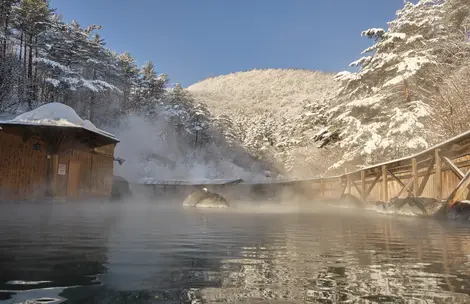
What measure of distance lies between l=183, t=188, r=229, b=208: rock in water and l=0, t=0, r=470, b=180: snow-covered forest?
305 inches

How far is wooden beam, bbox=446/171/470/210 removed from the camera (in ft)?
23.2

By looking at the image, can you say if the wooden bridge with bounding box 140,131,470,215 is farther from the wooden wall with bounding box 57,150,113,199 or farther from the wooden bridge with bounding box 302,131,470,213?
the wooden wall with bounding box 57,150,113,199

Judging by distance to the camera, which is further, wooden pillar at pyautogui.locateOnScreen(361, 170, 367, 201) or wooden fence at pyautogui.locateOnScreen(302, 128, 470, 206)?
wooden pillar at pyautogui.locateOnScreen(361, 170, 367, 201)

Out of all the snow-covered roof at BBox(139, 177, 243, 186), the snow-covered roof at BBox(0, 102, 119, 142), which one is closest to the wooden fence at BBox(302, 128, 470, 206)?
the snow-covered roof at BBox(139, 177, 243, 186)

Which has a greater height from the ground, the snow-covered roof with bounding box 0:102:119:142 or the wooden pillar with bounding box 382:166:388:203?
the snow-covered roof with bounding box 0:102:119:142

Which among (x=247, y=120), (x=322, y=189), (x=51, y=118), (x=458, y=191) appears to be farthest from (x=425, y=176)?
(x=247, y=120)

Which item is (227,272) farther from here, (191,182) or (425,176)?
(191,182)

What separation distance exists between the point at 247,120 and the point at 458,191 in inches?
3063

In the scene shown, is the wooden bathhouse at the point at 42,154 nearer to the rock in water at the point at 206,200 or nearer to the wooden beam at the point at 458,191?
the rock in water at the point at 206,200

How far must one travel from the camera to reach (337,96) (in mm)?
22344

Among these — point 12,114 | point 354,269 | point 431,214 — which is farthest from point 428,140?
point 12,114

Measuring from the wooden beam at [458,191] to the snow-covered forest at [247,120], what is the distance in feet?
18.6

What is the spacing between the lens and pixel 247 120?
8450 cm

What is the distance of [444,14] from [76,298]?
21042mm
